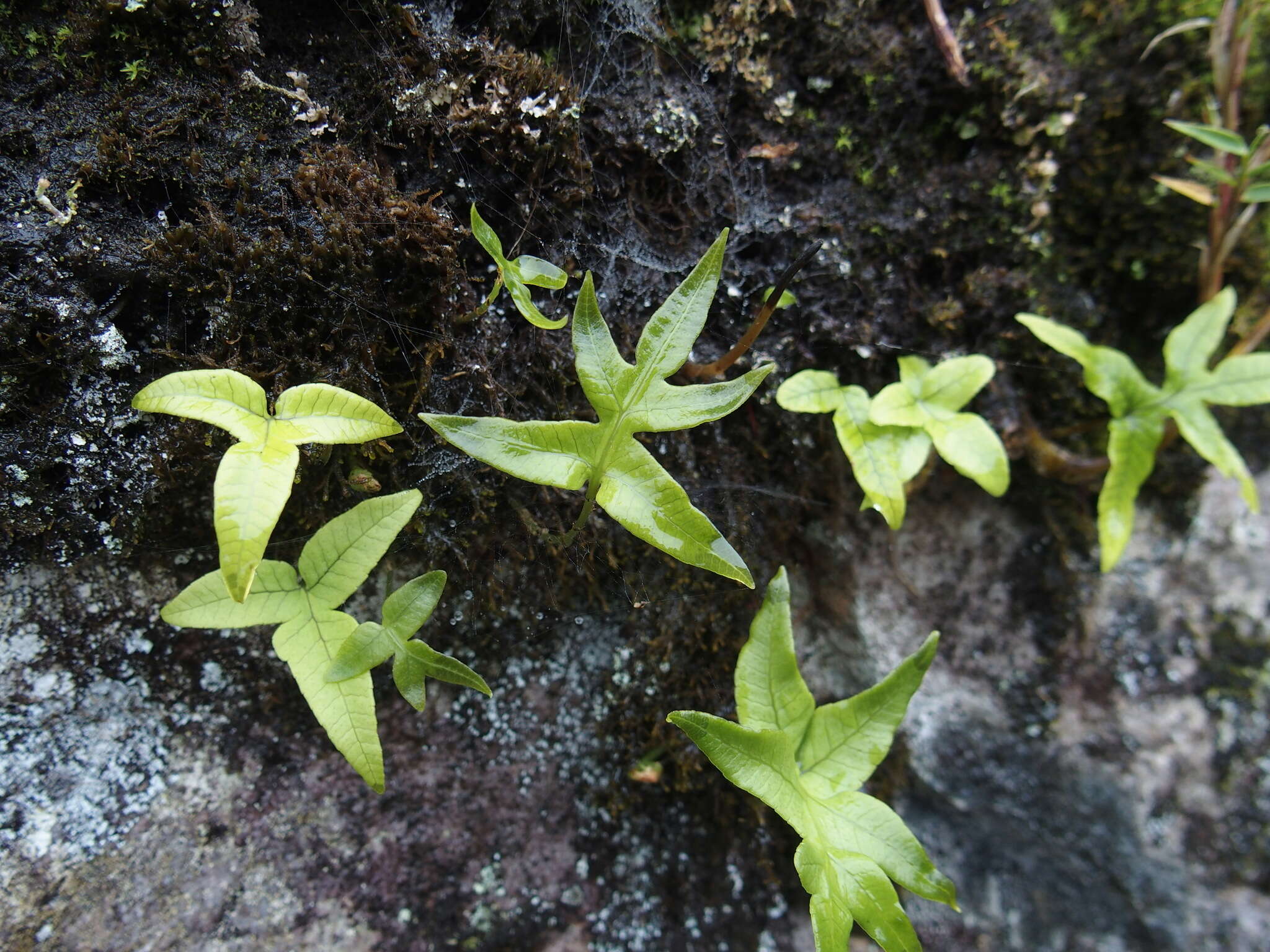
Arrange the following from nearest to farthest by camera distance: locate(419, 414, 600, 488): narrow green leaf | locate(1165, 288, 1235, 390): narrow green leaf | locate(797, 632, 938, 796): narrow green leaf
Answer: locate(419, 414, 600, 488): narrow green leaf → locate(797, 632, 938, 796): narrow green leaf → locate(1165, 288, 1235, 390): narrow green leaf

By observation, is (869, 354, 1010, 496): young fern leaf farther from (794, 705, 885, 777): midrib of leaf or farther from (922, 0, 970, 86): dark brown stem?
(922, 0, 970, 86): dark brown stem

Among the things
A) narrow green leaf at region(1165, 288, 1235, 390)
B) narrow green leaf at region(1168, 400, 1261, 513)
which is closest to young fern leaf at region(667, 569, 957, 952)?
narrow green leaf at region(1168, 400, 1261, 513)

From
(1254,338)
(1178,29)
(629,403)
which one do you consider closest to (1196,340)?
(1254,338)

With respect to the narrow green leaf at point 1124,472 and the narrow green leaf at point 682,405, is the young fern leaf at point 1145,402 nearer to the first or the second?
the narrow green leaf at point 1124,472

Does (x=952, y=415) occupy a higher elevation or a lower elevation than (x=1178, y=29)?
lower

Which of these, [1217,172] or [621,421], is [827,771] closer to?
[621,421]

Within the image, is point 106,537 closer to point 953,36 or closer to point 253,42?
point 253,42
